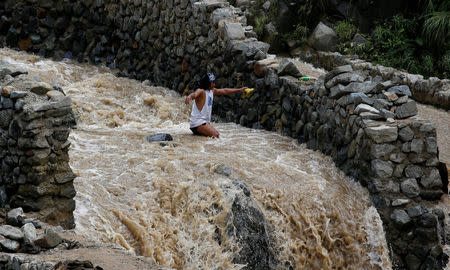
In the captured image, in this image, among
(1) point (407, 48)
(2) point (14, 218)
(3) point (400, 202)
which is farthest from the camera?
(1) point (407, 48)

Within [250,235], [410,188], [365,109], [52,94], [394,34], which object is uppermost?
[394,34]

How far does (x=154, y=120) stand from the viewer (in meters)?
10.5

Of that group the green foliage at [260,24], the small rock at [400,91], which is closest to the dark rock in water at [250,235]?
the small rock at [400,91]

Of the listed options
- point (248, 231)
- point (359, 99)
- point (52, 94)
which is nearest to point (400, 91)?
point (359, 99)

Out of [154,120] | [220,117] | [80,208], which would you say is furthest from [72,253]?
[220,117]

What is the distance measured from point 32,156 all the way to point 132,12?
7.90 m

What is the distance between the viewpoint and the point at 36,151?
548 centimetres

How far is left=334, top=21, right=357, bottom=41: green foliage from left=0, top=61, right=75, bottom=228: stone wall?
9.43 metres

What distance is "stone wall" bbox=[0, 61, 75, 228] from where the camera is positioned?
214 inches

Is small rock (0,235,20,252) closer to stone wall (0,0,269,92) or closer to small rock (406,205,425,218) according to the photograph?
small rock (406,205,425,218)

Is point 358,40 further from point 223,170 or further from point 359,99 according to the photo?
point 223,170

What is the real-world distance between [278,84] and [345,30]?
15.6ft

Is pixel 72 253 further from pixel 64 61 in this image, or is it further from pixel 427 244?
pixel 64 61

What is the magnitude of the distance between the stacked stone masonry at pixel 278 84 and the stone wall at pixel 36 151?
23cm
